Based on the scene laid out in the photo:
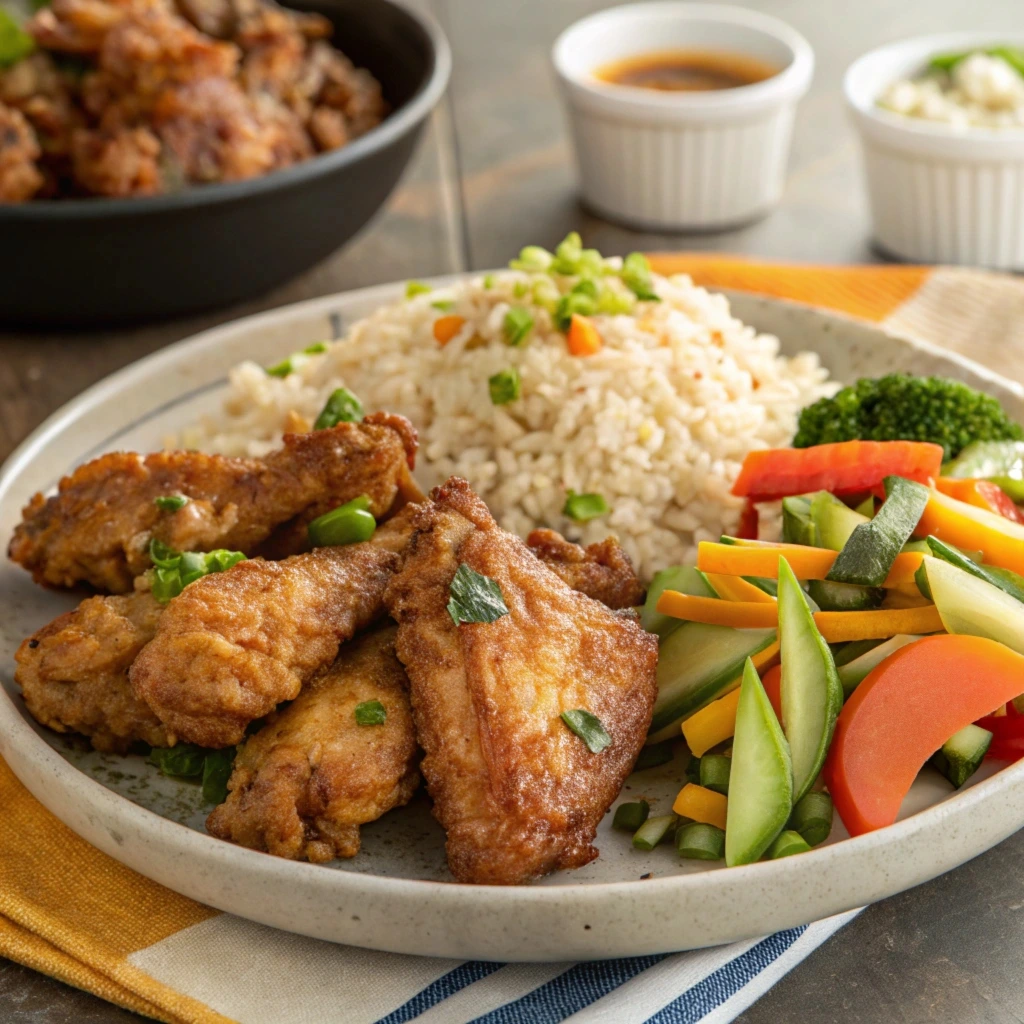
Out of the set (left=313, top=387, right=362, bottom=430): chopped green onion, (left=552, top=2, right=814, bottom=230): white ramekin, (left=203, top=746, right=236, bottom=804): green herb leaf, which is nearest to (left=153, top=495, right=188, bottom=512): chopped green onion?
(left=313, top=387, right=362, bottom=430): chopped green onion

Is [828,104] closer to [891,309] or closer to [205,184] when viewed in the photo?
[891,309]

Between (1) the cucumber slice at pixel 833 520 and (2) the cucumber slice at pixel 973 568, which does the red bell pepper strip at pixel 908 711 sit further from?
(1) the cucumber slice at pixel 833 520

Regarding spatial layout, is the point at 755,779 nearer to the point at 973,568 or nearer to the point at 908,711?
the point at 908,711

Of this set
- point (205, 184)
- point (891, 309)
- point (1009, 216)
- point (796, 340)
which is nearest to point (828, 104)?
point (1009, 216)

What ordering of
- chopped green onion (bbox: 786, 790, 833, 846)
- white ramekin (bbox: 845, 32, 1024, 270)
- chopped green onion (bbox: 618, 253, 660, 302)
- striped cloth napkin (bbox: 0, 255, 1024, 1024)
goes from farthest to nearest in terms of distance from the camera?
white ramekin (bbox: 845, 32, 1024, 270) < chopped green onion (bbox: 618, 253, 660, 302) < chopped green onion (bbox: 786, 790, 833, 846) < striped cloth napkin (bbox: 0, 255, 1024, 1024)

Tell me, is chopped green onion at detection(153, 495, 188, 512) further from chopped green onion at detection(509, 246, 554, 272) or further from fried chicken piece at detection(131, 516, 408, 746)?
chopped green onion at detection(509, 246, 554, 272)

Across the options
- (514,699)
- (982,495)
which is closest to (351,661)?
(514,699)

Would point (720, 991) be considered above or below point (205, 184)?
below
